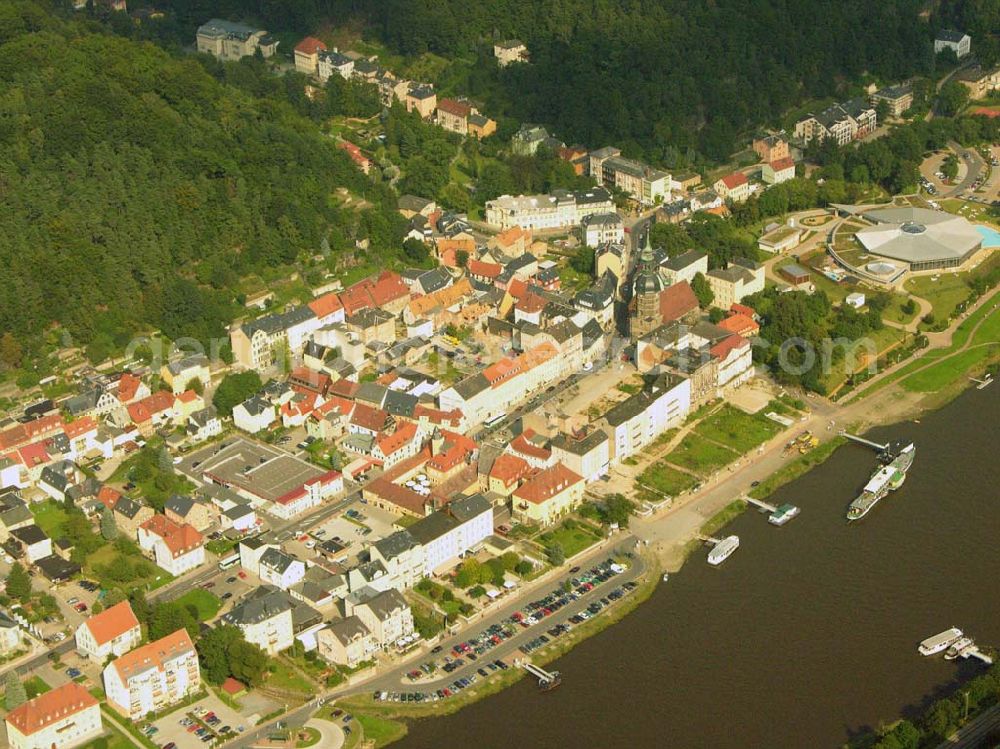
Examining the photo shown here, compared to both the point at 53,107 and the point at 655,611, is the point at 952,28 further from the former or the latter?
the point at 655,611

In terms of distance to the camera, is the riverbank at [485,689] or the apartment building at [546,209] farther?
the apartment building at [546,209]

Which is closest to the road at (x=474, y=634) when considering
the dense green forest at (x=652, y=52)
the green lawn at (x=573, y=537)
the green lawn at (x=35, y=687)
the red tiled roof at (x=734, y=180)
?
the green lawn at (x=573, y=537)

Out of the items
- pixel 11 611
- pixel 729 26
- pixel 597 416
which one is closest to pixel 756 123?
pixel 729 26

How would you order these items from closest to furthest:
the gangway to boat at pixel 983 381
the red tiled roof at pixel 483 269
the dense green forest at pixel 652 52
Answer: the gangway to boat at pixel 983 381 → the red tiled roof at pixel 483 269 → the dense green forest at pixel 652 52

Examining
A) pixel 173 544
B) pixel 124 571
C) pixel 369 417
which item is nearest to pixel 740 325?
pixel 369 417

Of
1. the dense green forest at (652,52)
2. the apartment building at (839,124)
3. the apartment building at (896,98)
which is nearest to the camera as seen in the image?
the dense green forest at (652,52)

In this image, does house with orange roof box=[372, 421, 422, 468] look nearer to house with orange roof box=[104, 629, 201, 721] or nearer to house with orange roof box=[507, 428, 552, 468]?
house with orange roof box=[507, 428, 552, 468]

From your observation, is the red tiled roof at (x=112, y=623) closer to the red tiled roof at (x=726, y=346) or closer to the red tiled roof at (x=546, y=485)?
the red tiled roof at (x=546, y=485)
